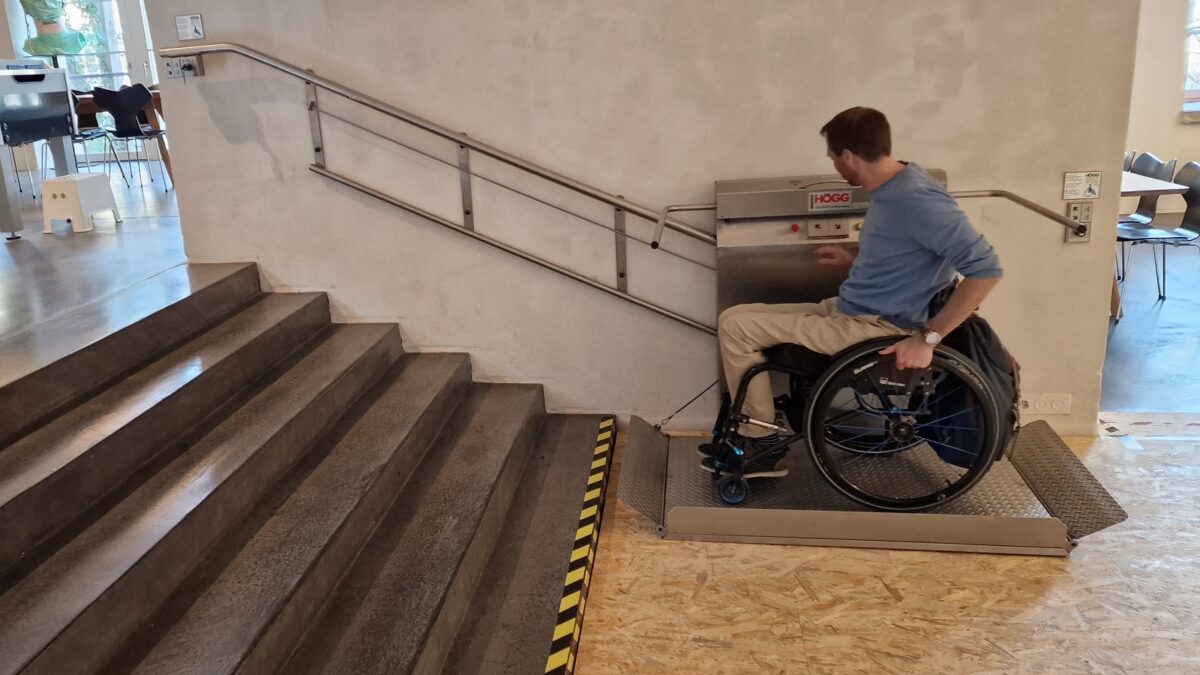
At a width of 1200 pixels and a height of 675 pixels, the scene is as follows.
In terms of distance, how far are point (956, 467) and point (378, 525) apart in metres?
2.12

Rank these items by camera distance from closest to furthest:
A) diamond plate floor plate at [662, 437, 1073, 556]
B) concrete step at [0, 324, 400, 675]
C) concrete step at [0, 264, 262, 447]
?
concrete step at [0, 324, 400, 675] < concrete step at [0, 264, 262, 447] < diamond plate floor plate at [662, 437, 1073, 556]

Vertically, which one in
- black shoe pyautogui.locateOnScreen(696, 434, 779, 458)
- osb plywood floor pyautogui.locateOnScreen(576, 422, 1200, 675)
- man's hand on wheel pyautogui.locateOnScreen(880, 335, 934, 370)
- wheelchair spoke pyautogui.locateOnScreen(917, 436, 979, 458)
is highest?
man's hand on wheel pyautogui.locateOnScreen(880, 335, 934, 370)

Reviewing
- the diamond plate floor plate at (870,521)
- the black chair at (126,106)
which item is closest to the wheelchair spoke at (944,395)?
the diamond plate floor plate at (870,521)

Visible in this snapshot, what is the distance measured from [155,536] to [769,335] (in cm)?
198

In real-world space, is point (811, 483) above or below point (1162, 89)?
below

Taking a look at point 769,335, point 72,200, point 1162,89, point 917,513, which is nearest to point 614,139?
point 769,335

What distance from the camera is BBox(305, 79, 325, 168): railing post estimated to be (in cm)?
390

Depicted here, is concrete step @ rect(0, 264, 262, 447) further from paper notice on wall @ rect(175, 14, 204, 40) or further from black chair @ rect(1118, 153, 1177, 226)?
black chair @ rect(1118, 153, 1177, 226)

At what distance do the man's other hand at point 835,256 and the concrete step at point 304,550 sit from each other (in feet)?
5.49

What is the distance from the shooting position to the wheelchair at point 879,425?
9.55 feet

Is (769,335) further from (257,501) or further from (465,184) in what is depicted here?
(257,501)

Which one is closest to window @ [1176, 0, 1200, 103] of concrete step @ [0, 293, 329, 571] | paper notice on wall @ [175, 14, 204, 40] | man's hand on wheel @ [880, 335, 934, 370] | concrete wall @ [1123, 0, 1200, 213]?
concrete wall @ [1123, 0, 1200, 213]

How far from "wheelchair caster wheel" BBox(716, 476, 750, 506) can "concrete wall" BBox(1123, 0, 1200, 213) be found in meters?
6.38

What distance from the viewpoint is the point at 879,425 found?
329 cm
